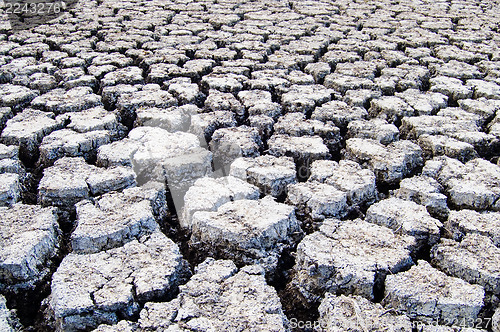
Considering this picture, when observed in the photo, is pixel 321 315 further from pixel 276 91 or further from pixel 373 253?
pixel 276 91

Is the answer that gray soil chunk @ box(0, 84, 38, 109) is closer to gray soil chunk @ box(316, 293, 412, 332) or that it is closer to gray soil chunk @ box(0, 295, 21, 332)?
gray soil chunk @ box(0, 295, 21, 332)

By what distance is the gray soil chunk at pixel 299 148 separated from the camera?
2012mm

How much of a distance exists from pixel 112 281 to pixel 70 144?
93 cm

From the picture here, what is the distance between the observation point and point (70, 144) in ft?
6.66

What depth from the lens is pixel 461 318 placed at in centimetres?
125

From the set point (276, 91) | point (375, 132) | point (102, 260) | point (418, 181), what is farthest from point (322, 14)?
point (102, 260)

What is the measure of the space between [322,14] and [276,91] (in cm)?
194

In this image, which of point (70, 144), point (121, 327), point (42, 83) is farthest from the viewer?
point (42, 83)

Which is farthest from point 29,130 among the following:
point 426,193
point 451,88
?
point 451,88

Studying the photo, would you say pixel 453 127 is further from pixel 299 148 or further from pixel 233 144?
pixel 233 144

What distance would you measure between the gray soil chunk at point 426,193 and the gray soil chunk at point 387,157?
0.10 metres

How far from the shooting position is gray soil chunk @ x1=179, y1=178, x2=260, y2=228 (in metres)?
1.65

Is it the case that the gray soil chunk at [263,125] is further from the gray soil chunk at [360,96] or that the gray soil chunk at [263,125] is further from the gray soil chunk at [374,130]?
the gray soil chunk at [360,96]

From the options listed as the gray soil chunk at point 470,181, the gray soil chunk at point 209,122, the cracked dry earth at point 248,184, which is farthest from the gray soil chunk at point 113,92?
the gray soil chunk at point 470,181
